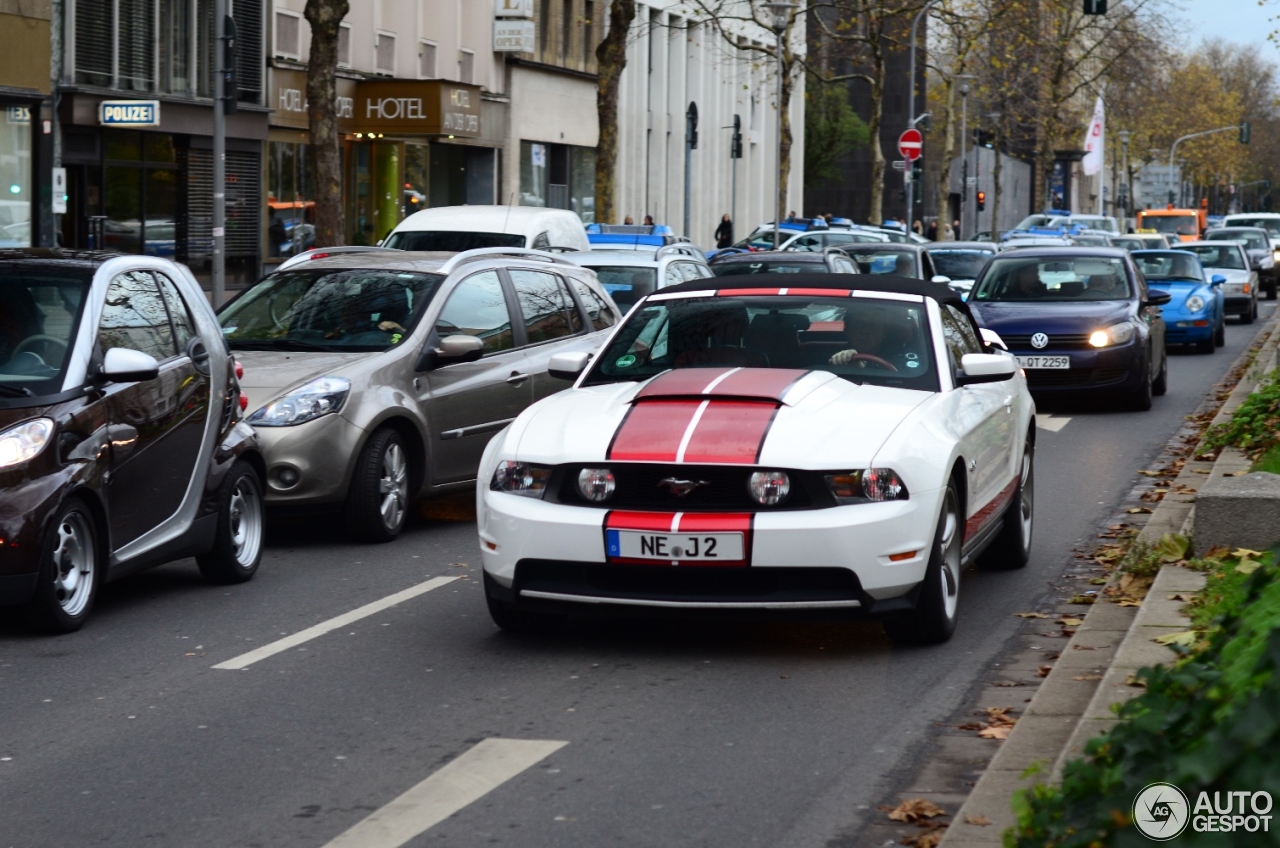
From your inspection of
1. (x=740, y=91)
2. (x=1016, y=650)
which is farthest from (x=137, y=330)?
(x=740, y=91)

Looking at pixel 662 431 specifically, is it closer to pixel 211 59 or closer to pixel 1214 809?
pixel 1214 809

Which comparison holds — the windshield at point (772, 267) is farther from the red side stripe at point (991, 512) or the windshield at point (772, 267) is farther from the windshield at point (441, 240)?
the red side stripe at point (991, 512)

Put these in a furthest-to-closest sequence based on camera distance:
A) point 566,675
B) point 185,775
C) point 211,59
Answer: point 211,59, point 566,675, point 185,775

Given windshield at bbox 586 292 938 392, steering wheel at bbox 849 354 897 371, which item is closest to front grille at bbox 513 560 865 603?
windshield at bbox 586 292 938 392

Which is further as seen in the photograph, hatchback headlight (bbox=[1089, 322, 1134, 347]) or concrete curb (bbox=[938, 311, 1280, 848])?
hatchback headlight (bbox=[1089, 322, 1134, 347])

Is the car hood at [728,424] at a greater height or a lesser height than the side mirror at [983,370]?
lesser

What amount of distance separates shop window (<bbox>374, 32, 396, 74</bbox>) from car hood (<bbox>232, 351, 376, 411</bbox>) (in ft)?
95.2

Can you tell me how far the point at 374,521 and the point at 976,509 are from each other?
3.60 metres

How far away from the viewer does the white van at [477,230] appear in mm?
22234

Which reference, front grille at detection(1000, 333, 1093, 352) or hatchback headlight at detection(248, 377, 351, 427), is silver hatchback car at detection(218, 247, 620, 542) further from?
front grille at detection(1000, 333, 1093, 352)

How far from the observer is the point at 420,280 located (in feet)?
37.9

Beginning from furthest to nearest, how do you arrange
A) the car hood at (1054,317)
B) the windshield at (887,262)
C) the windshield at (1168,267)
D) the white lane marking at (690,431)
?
1. the windshield at (1168,267)
2. the windshield at (887,262)
3. the car hood at (1054,317)
4. the white lane marking at (690,431)

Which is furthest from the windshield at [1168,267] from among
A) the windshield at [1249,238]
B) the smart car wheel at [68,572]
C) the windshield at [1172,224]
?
the windshield at [1172,224]

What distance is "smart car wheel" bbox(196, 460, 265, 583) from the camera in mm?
9141
